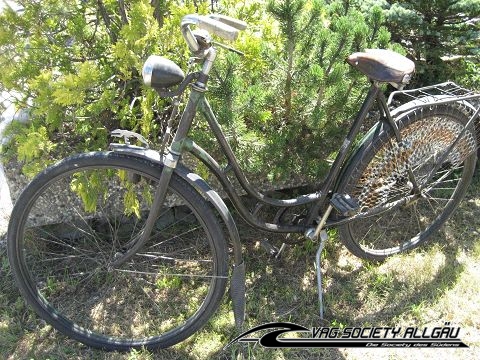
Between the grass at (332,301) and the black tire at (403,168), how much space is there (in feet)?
0.51

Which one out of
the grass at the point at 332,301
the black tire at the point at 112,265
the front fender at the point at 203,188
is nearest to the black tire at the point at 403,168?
the grass at the point at 332,301

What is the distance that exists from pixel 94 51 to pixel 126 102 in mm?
356

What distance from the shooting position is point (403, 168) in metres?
2.74

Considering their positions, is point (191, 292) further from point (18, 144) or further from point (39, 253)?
point (18, 144)

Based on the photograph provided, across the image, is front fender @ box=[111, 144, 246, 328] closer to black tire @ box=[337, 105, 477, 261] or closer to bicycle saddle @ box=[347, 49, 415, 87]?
black tire @ box=[337, 105, 477, 261]

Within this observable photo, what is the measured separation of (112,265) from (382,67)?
64.7 inches

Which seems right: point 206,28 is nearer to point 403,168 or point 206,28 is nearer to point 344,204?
point 344,204

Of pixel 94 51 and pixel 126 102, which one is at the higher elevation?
pixel 94 51

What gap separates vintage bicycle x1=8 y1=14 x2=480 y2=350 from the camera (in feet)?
7.24

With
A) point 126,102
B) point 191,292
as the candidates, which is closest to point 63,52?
point 126,102

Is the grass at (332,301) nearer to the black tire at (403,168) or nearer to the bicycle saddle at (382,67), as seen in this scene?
the black tire at (403,168)

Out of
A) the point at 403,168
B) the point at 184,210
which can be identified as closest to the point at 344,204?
the point at 403,168

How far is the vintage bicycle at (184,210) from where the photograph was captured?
2206mm

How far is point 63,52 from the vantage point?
2594 millimetres
